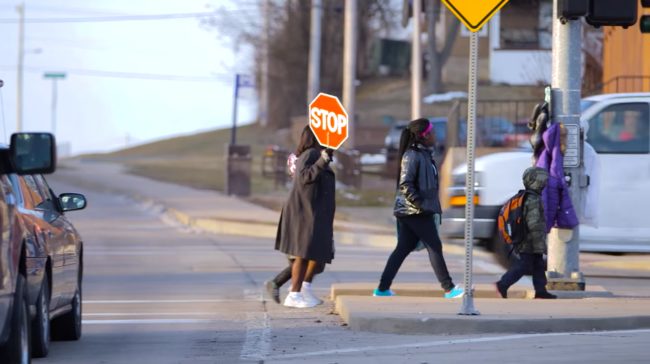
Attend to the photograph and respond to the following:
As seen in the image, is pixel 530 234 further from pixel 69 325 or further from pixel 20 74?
pixel 20 74

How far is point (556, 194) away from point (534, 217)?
0.49 m

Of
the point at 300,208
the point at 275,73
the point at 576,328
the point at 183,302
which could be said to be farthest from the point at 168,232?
the point at 275,73

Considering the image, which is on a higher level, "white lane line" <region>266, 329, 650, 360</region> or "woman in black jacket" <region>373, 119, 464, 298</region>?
"woman in black jacket" <region>373, 119, 464, 298</region>

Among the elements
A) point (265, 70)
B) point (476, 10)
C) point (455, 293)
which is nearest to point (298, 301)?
point (455, 293)

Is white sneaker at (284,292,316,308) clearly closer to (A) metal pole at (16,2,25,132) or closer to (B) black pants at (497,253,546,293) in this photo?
(B) black pants at (497,253,546,293)

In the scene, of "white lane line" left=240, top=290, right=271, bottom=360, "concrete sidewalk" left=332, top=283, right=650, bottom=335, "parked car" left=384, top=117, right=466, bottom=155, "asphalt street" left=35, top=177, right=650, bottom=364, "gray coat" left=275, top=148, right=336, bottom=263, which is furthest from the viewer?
"parked car" left=384, top=117, right=466, bottom=155

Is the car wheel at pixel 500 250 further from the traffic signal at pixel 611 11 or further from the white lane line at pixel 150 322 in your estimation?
the white lane line at pixel 150 322

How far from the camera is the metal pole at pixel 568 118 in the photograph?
12930 millimetres

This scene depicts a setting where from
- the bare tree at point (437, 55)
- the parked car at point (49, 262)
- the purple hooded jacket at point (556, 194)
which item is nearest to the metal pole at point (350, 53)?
the bare tree at point (437, 55)

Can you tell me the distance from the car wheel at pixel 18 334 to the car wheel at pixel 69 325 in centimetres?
227

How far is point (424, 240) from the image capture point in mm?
12359

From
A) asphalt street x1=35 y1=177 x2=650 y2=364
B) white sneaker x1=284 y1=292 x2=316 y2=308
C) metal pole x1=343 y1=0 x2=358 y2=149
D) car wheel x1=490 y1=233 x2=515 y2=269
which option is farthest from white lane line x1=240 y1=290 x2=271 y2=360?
metal pole x1=343 y1=0 x2=358 y2=149

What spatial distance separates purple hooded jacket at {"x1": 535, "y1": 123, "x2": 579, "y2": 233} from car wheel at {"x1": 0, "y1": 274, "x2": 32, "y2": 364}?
611 centimetres

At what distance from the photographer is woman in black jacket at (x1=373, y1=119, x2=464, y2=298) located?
12.2 meters
